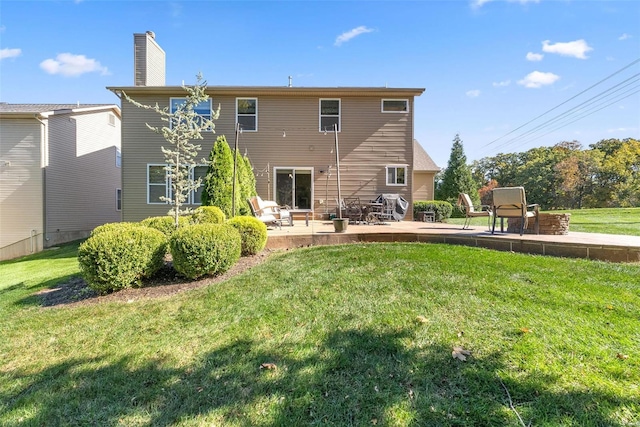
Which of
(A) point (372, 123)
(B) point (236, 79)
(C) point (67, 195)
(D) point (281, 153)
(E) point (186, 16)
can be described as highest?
(E) point (186, 16)

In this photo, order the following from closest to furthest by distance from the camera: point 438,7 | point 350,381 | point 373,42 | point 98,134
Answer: point 350,381 → point 438,7 → point 373,42 → point 98,134

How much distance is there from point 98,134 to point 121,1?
6939 millimetres

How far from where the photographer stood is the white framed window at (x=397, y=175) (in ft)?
38.4

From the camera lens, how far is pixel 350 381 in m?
1.96

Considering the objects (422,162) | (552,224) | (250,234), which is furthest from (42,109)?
(422,162)

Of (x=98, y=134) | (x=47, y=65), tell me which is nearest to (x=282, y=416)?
(x=98, y=134)

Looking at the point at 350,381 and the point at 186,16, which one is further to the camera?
the point at 186,16

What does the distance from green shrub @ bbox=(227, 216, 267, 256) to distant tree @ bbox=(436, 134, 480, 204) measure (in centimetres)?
1522

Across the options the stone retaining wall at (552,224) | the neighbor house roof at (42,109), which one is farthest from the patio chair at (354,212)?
the neighbor house roof at (42,109)

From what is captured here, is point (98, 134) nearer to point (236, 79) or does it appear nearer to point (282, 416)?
point (236, 79)

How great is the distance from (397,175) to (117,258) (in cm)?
996

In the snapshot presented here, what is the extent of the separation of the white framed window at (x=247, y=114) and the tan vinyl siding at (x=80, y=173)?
756 centimetres

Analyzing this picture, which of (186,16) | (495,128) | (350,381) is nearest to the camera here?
(350,381)

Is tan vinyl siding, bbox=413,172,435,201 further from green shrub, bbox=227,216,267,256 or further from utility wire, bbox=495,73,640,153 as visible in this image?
green shrub, bbox=227,216,267,256
